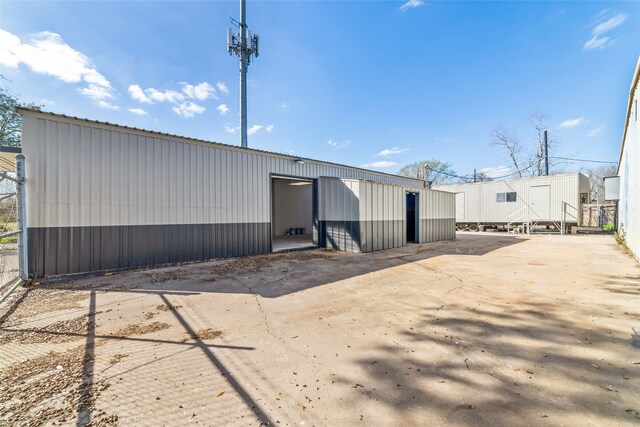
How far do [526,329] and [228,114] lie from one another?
19044 millimetres

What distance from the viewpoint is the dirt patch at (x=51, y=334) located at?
9.53 ft

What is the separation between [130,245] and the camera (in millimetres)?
6656

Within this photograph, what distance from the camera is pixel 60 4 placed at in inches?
262

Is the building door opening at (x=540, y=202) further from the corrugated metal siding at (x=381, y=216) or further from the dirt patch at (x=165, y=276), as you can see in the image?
the dirt patch at (x=165, y=276)

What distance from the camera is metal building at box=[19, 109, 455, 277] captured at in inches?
223

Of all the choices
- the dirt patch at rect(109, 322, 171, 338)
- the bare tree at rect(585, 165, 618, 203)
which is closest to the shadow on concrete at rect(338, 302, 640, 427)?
the dirt patch at rect(109, 322, 171, 338)

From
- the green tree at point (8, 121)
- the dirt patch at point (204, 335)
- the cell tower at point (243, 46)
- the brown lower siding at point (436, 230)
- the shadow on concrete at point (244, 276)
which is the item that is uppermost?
the cell tower at point (243, 46)

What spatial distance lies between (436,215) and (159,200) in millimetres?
12586

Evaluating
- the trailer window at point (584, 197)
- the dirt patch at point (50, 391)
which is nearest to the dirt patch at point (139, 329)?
the dirt patch at point (50, 391)

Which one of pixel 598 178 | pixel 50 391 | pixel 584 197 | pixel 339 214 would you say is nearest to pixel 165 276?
pixel 50 391

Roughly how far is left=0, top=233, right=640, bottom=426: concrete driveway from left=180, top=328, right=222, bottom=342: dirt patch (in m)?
0.02

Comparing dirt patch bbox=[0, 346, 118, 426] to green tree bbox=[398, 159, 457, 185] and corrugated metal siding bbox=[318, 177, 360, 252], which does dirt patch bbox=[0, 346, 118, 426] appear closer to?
corrugated metal siding bbox=[318, 177, 360, 252]

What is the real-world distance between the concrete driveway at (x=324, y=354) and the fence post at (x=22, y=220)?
0.68m

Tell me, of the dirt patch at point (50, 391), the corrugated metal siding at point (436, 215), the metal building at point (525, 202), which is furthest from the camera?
the metal building at point (525, 202)
